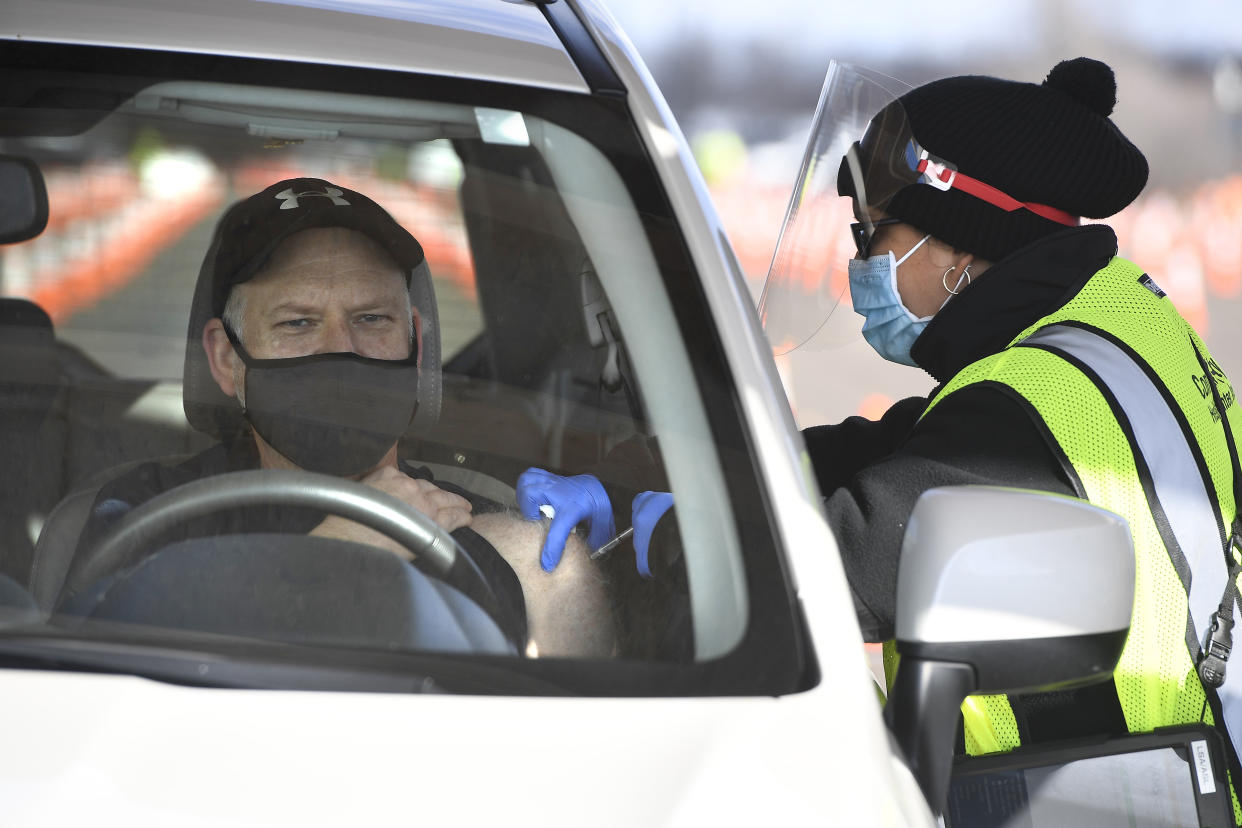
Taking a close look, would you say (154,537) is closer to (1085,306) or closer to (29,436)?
(29,436)

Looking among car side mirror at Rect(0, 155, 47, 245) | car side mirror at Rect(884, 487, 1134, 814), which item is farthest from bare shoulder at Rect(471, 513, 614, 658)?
car side mirror at Rect(0, 155, 47, 245)

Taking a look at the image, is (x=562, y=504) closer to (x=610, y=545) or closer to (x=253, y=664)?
(x=610, y=545)

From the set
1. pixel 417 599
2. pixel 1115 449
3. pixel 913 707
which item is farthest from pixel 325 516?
pixel 1115 449

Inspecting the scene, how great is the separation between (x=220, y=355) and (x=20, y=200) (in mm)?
287

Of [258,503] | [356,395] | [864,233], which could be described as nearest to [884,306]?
[864,233]

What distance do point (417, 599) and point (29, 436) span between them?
458 millimetres

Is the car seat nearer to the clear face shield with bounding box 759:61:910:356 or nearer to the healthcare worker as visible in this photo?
the healthcare worker

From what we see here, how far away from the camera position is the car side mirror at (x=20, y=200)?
1.44 metres

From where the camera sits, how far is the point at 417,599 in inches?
47.1

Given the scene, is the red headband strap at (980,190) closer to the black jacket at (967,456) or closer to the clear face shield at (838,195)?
the clear face shield at (838,195)

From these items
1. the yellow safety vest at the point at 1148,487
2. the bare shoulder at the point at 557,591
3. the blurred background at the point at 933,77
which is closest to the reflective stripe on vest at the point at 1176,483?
the yellow safety vest at the point at 1148,487

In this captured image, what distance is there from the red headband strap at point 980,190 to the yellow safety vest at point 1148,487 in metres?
0.46

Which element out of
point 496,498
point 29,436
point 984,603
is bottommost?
point 496,498

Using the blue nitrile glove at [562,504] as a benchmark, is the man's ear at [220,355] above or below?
above
